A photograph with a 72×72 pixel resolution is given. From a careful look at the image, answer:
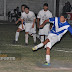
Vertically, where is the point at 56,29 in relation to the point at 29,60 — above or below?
above

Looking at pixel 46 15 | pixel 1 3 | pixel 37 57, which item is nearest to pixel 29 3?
pixel 1 3

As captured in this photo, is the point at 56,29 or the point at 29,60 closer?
the point at 56,29

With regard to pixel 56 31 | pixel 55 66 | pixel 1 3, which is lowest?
pixel 55 66

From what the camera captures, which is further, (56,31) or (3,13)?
(3,13)

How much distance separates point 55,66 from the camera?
9.40m

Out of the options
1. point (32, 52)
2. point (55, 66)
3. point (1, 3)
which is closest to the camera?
point (55, 66)

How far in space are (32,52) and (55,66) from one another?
2885 mm

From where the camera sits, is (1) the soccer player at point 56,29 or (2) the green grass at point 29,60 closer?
(2) the green grass at point 29,60

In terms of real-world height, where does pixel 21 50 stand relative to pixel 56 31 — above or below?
below

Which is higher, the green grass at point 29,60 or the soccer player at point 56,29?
the soccer player at point 56,29

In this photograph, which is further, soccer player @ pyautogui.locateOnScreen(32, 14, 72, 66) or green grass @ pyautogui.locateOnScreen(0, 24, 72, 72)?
soccer player @ pyautogui.locateOnScreen(32, 14, 72, 66)

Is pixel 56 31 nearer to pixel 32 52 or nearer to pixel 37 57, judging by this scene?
pixel 37 57

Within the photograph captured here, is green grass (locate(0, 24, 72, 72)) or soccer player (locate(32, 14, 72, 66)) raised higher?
soccer player (locate(32, 14, 72, 66))

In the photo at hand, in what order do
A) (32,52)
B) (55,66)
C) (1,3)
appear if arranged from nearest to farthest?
(55,66), (32,52), (1,3)
